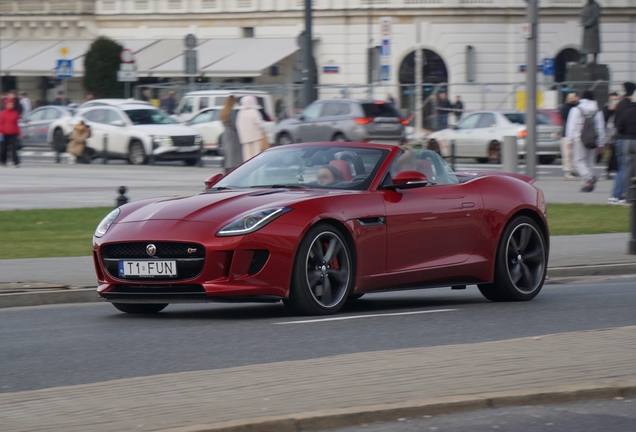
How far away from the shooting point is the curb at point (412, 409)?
5.67 meters

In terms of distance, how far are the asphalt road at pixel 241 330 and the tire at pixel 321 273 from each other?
13 cm

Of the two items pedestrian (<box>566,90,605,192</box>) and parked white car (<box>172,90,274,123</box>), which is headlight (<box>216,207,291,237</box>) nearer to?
pedestrian (<box>566,90,605,192</box>)

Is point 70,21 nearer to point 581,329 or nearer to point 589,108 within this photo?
point 589,108

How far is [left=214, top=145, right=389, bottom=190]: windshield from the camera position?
10.1 meters

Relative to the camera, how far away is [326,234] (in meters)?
9.43

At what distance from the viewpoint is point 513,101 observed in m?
44.3

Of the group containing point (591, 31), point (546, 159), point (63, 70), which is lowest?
point (546, 159)

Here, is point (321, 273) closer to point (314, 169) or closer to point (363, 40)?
point (314, 169)

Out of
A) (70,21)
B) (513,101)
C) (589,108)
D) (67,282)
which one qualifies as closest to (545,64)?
(513,101)

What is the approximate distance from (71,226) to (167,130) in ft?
56.2

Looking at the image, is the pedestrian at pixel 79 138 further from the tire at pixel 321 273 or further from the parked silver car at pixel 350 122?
Answer: the tire at pixel 321 273

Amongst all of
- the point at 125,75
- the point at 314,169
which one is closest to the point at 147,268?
the point at 314,169

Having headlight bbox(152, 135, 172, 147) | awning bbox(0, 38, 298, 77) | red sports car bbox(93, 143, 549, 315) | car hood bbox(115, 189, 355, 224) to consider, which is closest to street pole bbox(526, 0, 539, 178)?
red sports car bbox(93, 143, 549, 315)

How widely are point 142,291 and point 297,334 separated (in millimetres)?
1338
